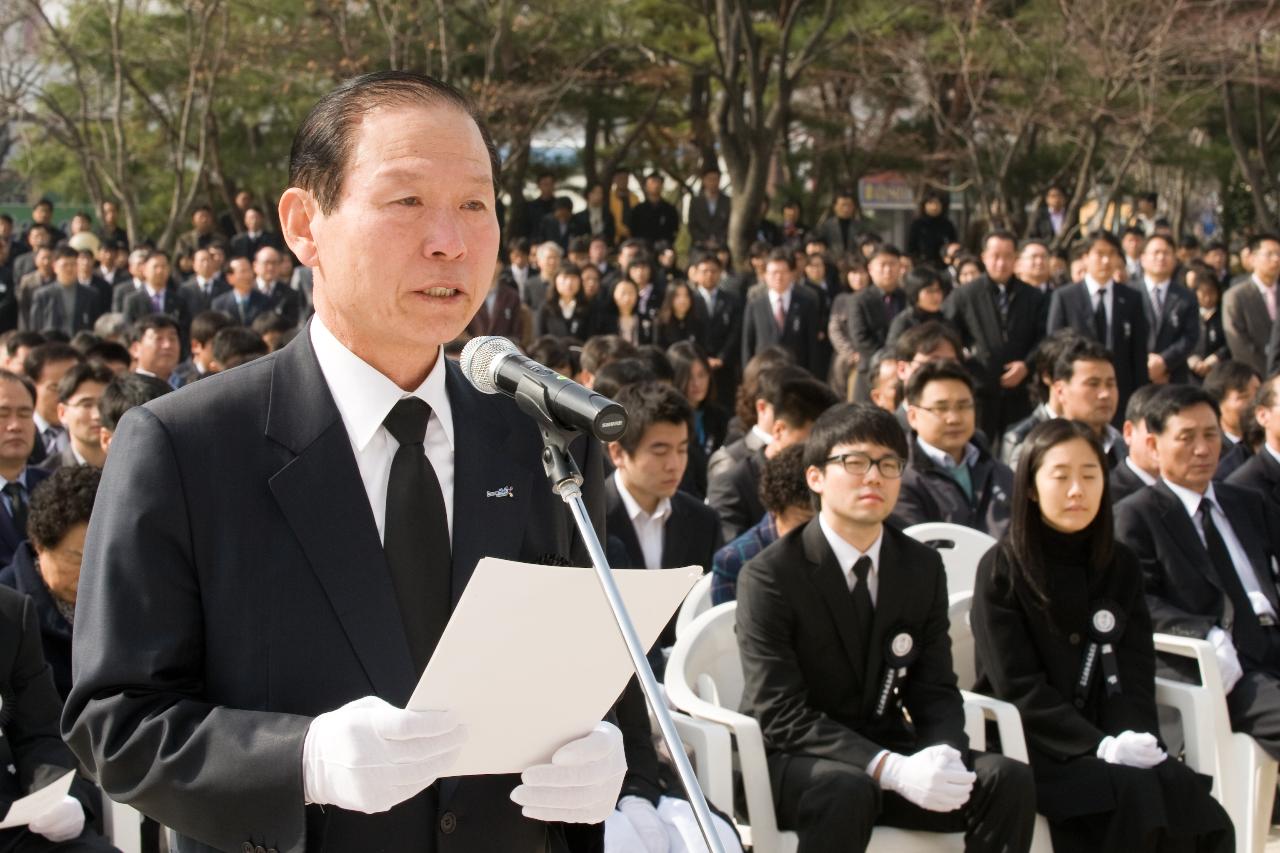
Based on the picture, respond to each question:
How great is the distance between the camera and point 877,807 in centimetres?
361

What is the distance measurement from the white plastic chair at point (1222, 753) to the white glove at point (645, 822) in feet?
5.94


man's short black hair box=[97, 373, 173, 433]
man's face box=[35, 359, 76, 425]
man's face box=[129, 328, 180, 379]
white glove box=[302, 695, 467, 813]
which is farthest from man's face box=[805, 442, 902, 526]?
man's face box=[129, 328, 180, 379]

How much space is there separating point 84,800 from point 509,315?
826 cm

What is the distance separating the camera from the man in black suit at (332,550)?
155cm

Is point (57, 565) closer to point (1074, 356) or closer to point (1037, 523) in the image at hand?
point (1037, 523)

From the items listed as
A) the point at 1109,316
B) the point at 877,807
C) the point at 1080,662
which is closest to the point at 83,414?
the point at 877,807

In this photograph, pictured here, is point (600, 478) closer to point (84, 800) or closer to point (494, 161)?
point (494, 161)

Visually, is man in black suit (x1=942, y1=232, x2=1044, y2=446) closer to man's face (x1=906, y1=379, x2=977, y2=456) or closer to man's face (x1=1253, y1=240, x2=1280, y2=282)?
man's face (x1=1253, y1=240, x2=1280, y2=282)

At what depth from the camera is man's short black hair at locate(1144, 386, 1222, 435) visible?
200 inches

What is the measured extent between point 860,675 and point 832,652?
105mm

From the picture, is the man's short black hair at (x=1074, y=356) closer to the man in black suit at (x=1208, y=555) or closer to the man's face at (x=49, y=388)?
the man in black suit at (x=1208, y=555)

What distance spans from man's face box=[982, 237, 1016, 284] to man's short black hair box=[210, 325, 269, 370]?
471 cm

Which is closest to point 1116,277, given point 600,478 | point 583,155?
point 600,478

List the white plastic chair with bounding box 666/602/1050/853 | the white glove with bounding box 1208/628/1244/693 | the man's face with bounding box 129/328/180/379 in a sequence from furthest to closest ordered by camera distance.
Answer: the man's face with bounding box 129/328/180/379
the white glove with bounding box 1208/628/1244/693
the white plastic chair with bounding box 666/602/1050/853
